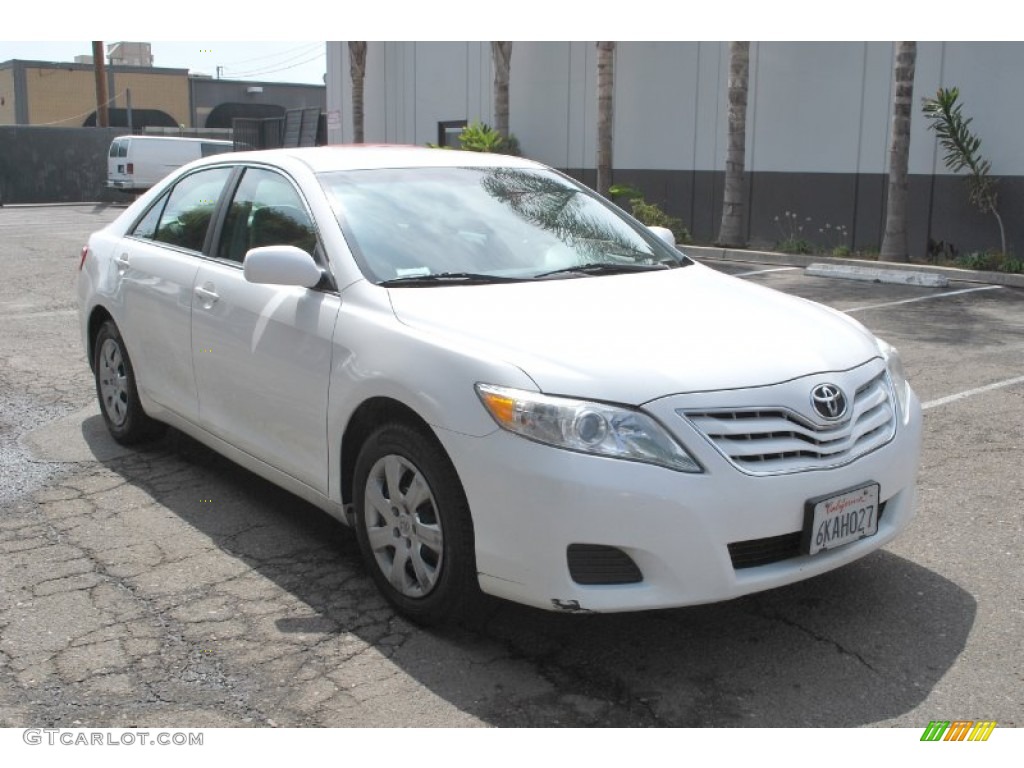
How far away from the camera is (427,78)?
2438 cm

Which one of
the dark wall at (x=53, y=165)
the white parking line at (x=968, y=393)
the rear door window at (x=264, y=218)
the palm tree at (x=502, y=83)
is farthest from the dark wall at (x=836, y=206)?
the dark wall at (x=53, y=165)

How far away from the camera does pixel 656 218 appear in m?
17.2

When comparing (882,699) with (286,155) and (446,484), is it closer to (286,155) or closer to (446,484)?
(446,484)

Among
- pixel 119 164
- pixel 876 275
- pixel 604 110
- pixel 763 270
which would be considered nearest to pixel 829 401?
pixel 876 275

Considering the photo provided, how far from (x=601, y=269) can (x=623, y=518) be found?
154 cm

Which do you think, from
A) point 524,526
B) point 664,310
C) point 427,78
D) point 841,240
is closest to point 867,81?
point 841,240

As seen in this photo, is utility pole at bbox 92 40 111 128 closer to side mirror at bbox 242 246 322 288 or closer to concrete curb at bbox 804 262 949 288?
concrete curb at bbox 804 262 949 288

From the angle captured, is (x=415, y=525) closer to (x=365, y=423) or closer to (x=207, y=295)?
(x=365, y=423)

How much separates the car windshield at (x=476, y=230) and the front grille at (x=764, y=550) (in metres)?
1.41

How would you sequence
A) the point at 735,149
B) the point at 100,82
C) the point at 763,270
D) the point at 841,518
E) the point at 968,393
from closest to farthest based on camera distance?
the point at 841,518 → the point at 968,393 → the point at 763,270 → the point at 735,149 → the point at 100,82

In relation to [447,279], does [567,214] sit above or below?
above

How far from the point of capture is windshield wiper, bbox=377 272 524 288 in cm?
424

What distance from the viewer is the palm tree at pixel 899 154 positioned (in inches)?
551

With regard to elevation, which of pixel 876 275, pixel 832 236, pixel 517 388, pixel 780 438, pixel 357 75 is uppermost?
pixel 357 75
